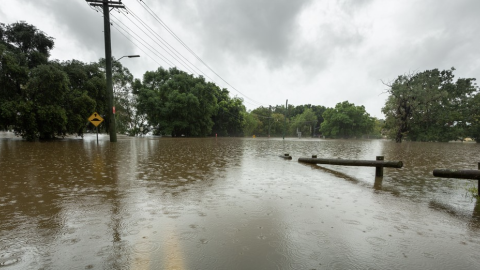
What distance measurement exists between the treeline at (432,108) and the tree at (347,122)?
29.6 m

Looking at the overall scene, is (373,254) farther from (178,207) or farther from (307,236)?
(178,207)

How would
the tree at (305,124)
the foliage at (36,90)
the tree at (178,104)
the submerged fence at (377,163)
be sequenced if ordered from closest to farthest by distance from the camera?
the submerged fence at (377,163)
the foliage at (36,90)
the tree at (178,104)
the tree at (305,124)

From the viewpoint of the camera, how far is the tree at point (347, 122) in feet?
243

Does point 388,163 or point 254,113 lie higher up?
point 254,113

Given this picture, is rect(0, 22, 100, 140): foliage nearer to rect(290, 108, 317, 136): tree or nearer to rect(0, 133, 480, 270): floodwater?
rect(0, 133, 480, 270): floodwater

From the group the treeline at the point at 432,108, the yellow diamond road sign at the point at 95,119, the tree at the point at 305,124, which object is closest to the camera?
the yellow diamond road sign at the point at 95,119

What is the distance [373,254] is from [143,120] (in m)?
54.7

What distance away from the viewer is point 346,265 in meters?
2.62

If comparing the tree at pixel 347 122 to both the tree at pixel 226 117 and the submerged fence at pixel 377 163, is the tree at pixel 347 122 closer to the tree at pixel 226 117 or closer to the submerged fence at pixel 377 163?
the tree at pixel 226 117

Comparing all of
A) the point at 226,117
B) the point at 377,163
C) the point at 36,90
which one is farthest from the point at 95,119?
the point at 226,117

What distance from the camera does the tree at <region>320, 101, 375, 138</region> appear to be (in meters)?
74.0

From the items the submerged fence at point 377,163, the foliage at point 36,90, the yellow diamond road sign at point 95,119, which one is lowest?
the submerged fence at point 377,163

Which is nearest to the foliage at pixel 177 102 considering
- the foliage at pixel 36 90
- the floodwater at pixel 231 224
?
the foliage at pixel 36 90

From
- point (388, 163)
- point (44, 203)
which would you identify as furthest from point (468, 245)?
point (44, 203)
